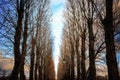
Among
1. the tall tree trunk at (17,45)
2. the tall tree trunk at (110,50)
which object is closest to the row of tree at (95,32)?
the tall tree trunk at (110,50)

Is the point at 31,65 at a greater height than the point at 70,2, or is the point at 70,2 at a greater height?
the point at 70,2

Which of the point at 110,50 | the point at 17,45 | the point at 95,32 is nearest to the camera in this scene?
the point at 110,50

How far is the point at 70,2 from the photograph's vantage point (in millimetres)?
22812

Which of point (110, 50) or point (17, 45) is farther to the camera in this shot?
point (17, 45)

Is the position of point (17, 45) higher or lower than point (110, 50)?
higher

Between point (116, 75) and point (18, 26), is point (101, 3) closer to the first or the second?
point (18, 26)

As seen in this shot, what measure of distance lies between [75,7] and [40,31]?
486cm

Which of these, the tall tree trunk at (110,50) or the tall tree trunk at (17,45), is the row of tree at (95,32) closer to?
the tall tree trunk at (110,50)

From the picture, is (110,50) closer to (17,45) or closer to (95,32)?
(17,45)

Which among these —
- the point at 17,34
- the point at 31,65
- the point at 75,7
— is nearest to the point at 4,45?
the point at 17,34

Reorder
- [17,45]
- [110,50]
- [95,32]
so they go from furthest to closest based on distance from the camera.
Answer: [95,32]
[17,45]
[110,50]

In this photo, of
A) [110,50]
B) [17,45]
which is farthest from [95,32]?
[110,50]

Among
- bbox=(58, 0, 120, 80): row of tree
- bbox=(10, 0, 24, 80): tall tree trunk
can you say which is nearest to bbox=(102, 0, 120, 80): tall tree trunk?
bbox=(58, 0, 120, 80): row of tree

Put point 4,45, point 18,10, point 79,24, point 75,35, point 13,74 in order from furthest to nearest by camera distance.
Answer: point 75,35 → point 79,24 → point 4,45 → point 18,10 → point 13,74
